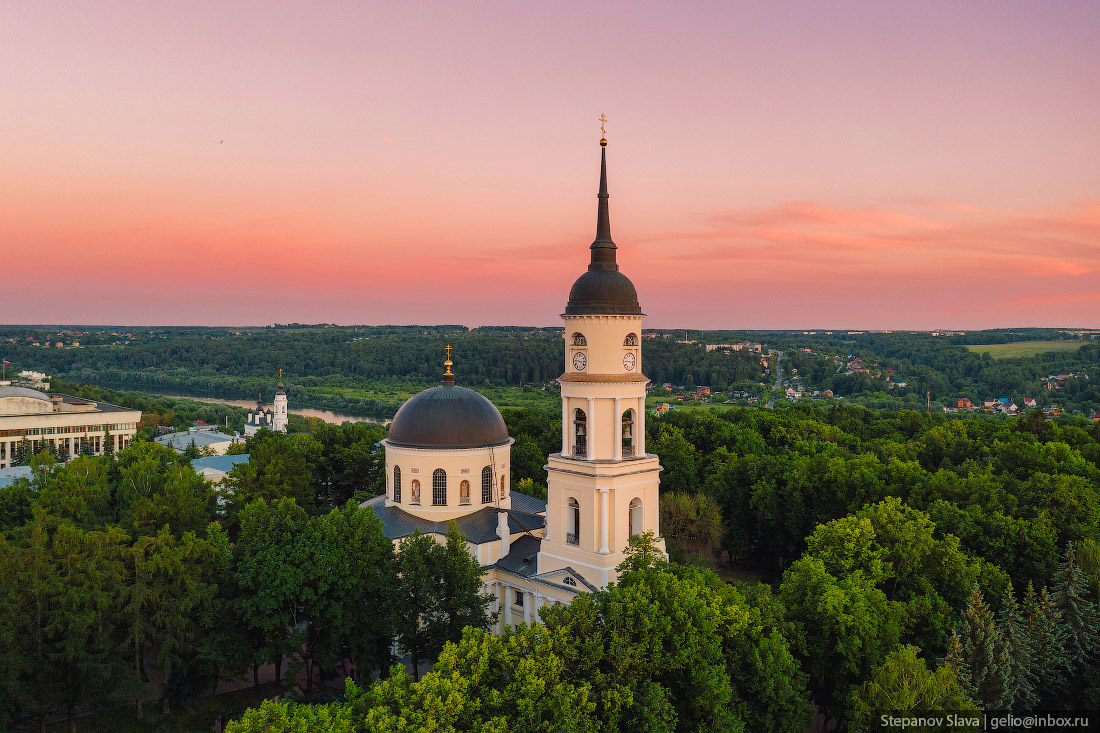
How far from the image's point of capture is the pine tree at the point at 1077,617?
25.5 m

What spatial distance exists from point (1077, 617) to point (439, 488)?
77.6 ft

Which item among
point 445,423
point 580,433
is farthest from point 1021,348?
point 580,433

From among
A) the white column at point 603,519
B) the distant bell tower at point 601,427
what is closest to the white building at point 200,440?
the distant bell tower at point 601,427

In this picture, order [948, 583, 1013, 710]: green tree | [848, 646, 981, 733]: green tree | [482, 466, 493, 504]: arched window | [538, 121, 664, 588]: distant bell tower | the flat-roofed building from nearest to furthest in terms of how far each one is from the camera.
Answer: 1. [848, 646, 981, 733]: green tree
2. [948, 583, 1013, 710]: green tree
3. [538, 121, 664, 588]: distant bell tower
4. [482, 466, 493, 504]: arched window
5. the flat-roofed building

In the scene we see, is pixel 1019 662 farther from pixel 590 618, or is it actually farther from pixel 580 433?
pixel 580 433

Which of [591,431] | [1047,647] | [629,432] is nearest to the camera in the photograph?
[1047,647]

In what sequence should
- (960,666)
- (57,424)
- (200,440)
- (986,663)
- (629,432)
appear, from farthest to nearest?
(200,440), (57,424), (629,432), (986,663), (960,666)

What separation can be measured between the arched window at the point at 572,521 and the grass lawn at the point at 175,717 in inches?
475

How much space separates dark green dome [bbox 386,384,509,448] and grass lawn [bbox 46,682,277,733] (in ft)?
36.4

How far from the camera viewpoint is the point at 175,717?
26.9 meters

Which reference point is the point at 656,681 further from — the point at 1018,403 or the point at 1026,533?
the point at 1018,403

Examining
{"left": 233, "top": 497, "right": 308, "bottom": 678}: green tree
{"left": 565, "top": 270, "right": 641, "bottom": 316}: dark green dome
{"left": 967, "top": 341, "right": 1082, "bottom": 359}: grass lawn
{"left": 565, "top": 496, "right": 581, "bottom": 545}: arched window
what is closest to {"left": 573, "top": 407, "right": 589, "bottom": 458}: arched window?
{"left": 565, "top": 496, "right": 581, "bottom": 545}: arched window

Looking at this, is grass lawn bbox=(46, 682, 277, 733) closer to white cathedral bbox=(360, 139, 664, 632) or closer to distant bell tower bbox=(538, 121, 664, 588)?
white cathedral bbox=(360, 139, 664, 632)

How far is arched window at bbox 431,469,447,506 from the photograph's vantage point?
33812 millimetres
